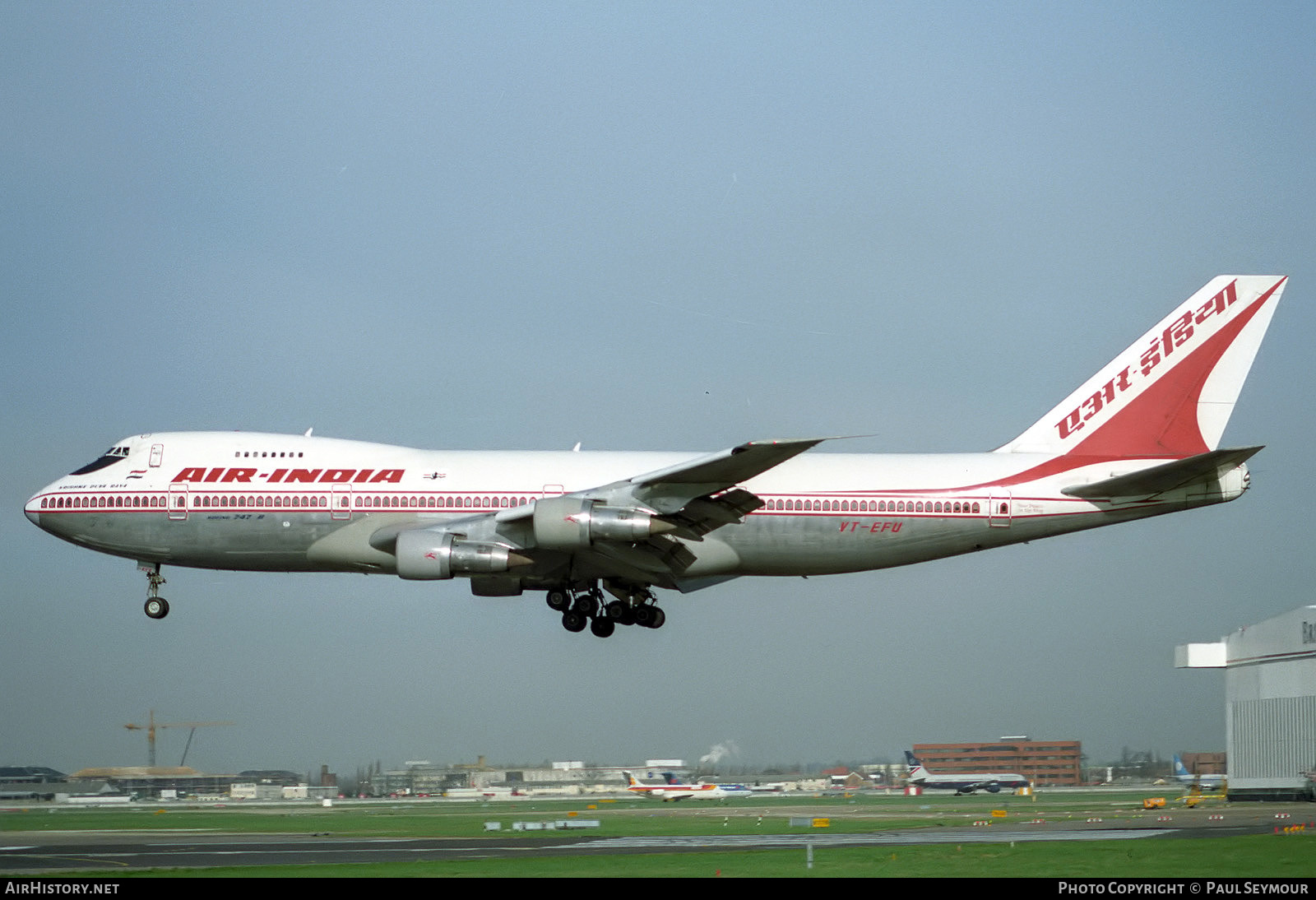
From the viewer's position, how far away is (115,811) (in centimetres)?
6225

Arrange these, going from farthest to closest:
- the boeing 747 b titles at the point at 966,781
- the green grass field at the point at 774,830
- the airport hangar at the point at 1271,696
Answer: the boeing 747 b titles at the point at 966,781 → the airport hangar at the point at 1271,696 → the green grass field at the point at 774,830

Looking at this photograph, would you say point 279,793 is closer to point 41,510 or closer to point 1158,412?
point 41,510

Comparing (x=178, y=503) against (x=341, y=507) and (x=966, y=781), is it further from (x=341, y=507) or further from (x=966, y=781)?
(x=966, y=781)

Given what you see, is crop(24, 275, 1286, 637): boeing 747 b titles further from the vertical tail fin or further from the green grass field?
the green grass field

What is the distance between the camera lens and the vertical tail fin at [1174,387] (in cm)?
3941

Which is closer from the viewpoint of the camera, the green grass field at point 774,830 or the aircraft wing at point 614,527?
the green grass field at point 774,830

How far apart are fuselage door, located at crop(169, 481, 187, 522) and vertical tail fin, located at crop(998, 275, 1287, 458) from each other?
22.5 metres

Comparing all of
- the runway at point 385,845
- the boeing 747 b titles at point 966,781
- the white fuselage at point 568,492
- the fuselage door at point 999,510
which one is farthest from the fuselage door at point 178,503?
the boeing 747 b titles at point 966,781

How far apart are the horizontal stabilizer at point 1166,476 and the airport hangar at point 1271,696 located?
3567 cm

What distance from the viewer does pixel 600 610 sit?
1569 inches

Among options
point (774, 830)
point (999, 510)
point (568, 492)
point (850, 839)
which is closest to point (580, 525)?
point (568, 492)

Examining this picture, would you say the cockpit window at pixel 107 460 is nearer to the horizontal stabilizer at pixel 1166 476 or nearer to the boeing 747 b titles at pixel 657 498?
the boeing 747 b titles at pixel 657 498

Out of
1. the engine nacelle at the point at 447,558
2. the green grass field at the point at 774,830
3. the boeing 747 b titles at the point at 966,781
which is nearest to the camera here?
the green grass field at the point at 774,830

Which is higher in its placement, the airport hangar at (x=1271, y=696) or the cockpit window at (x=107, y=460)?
the cockpit window at (x=107, y=460)
